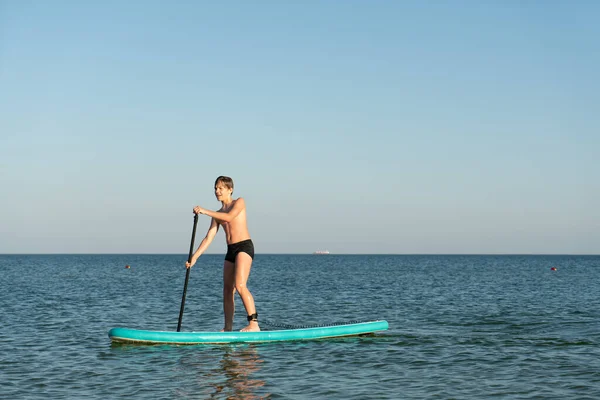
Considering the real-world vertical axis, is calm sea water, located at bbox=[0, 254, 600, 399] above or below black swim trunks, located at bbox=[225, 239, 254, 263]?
below

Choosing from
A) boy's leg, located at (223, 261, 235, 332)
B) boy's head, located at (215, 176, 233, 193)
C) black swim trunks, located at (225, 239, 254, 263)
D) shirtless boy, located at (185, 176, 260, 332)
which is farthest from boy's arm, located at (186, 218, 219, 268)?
boy's head, located at (215, 176, 233, 193)

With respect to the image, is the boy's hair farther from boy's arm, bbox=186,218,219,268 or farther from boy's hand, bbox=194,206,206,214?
boy's hand, bbox=194,206,206,214

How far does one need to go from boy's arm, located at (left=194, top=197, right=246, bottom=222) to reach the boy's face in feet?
0.76

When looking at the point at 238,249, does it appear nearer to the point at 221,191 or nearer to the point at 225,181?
the point at 221,191

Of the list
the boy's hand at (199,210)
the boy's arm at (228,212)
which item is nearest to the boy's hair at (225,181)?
the boy's arm at (228,212)

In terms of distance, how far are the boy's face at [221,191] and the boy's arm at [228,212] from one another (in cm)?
23

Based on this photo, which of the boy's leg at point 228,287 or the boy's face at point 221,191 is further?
the boy's leg at point 228,287

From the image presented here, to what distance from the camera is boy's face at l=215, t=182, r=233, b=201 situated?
Answer: 12.8 metres

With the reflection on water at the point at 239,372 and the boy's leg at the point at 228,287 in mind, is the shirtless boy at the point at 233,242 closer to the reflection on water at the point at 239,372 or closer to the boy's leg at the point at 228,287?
the boy's leg at the point at 228,287

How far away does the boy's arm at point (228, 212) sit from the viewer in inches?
473

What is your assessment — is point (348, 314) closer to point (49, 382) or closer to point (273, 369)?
point (273, 369)

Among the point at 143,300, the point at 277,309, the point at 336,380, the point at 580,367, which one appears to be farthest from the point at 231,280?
the point at 143,300

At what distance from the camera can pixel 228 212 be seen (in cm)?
1264

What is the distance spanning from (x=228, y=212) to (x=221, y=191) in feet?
1.37
